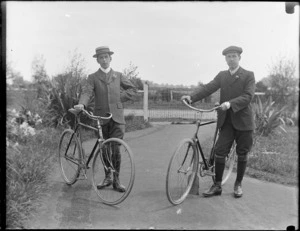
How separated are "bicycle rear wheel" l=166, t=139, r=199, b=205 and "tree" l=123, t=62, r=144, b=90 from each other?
721 mm

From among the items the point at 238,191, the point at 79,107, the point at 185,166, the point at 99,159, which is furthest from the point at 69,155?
the point at 238,191

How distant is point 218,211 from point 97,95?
5.72 ft

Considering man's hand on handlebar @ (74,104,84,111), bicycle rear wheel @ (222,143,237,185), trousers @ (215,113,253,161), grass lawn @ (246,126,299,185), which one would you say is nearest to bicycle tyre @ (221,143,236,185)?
bicycle rear wheel @ (222,143,237,185)

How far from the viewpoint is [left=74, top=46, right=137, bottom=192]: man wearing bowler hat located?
3492 millimetres

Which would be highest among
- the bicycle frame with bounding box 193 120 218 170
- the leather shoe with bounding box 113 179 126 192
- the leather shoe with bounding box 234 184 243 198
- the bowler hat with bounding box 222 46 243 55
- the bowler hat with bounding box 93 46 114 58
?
the bowler hat with bounding box 93 46 114 58

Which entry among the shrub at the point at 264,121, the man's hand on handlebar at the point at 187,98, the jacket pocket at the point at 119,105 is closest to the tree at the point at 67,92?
the jacket pocket at the point at 119,105

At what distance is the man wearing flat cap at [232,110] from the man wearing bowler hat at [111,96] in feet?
2.28

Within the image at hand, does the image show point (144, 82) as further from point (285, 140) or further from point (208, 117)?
point (285, 140)

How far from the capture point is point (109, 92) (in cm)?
356

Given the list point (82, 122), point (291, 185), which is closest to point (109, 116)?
point (82, 122)

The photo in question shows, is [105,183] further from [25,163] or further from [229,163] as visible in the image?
[229,163]

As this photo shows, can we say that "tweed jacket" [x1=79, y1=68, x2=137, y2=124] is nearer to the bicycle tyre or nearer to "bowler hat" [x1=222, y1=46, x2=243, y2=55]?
"bowler hat" [x1=222, y1=46, x2=243, y2=55]

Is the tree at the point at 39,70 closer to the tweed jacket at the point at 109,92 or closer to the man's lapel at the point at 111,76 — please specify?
the tweed jacket at the point at 109,92

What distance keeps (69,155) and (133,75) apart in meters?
1.40
